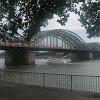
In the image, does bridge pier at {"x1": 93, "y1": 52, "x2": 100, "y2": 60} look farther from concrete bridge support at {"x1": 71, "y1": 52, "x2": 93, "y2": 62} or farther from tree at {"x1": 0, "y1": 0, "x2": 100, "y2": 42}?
tree at {"x1": 0, "y1": 0, "x2": 100, "y2": 42}

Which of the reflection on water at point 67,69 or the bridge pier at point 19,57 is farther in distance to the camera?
the bridge pier at point 19,57

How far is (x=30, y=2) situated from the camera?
34.2ft

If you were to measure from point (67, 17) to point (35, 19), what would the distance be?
136 centimetres

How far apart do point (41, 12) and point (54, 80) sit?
6.64 metres

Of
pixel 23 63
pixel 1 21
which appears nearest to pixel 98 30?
pixel 1 21

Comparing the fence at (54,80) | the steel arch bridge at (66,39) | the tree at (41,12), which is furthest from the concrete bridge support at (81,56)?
the tree at (41,12)

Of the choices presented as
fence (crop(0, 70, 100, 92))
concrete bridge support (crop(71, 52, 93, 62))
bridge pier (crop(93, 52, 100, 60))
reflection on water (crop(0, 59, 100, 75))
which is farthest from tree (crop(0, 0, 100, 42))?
bridge pier (crop(93, 52, 100, 60))

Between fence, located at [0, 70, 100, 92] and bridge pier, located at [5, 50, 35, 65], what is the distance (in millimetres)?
56926

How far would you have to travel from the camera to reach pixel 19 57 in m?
78.6

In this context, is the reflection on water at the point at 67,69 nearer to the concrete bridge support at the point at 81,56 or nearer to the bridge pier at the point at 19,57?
the bridge pier at the point at 19,57

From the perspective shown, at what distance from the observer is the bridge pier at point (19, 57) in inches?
2990

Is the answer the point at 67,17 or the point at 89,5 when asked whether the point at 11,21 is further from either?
the point at 89,5

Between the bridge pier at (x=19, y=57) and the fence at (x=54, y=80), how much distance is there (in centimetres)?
5693

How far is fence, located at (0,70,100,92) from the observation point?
1447 cm
